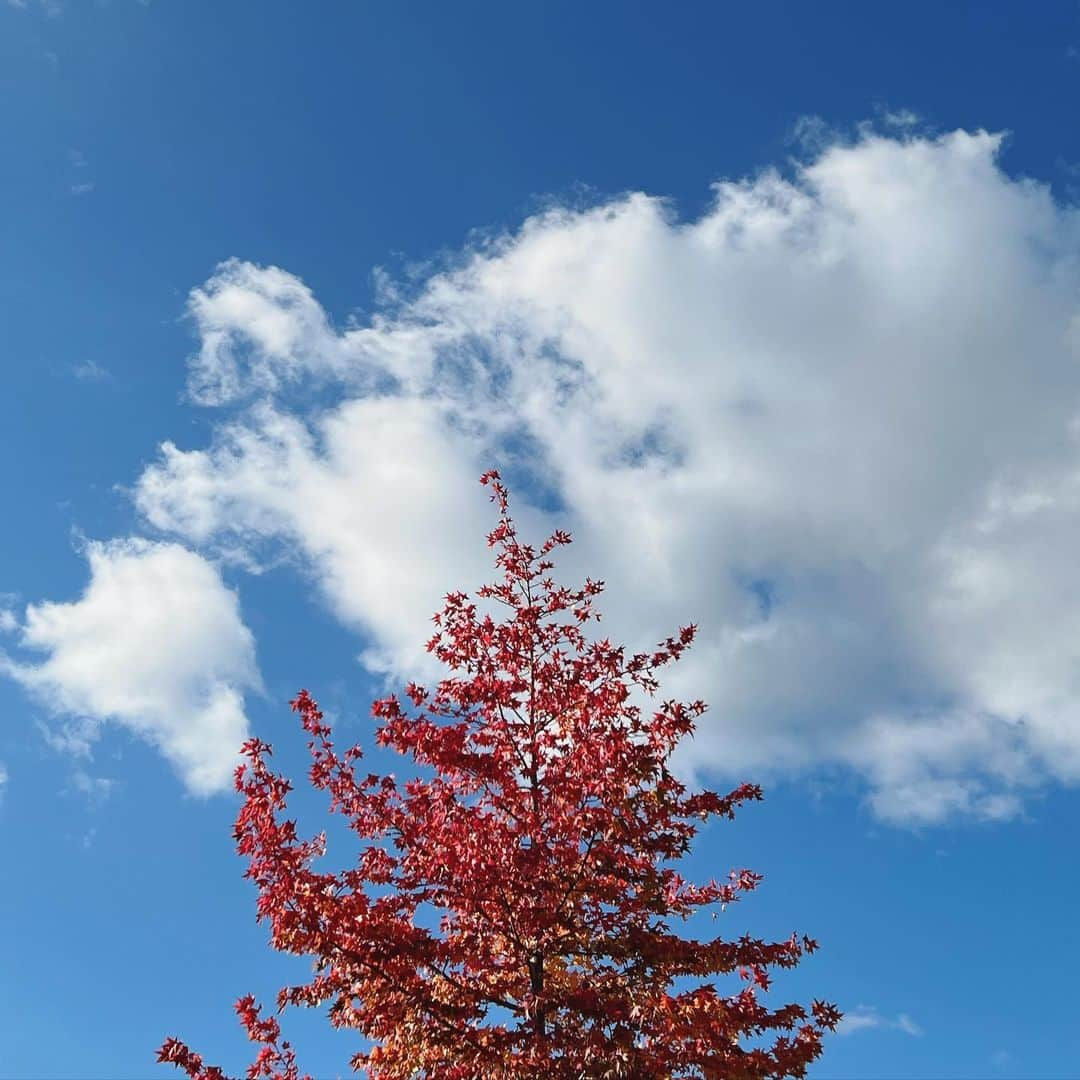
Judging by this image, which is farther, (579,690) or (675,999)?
(579,690)

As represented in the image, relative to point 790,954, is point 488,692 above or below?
above

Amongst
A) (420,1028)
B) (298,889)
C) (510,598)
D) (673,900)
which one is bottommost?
(420,1028)

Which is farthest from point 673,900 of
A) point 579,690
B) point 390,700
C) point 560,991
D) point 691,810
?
point 390,700

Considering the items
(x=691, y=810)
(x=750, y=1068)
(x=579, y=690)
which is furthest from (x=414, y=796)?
(x=750, y=1068)

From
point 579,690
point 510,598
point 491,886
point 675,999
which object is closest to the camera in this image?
point 675,999

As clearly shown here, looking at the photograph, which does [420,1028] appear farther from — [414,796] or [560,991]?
[414,796]

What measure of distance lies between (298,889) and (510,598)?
6.24 metres

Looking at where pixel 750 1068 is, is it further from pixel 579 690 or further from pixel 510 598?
pixel 510 598

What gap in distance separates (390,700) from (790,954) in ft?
23.3

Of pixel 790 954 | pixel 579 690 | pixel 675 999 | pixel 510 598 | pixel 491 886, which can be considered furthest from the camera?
pixel 510 598

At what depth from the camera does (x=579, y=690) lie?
52.4ft

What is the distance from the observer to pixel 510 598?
17.6m

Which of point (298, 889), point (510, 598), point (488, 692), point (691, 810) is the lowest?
point (298, 889)

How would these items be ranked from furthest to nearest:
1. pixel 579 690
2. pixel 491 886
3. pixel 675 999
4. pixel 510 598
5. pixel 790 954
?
pixel 510 598 < pixel 579 690 < pixel 790 954 < pixel 491 886 < pixel 675 999
